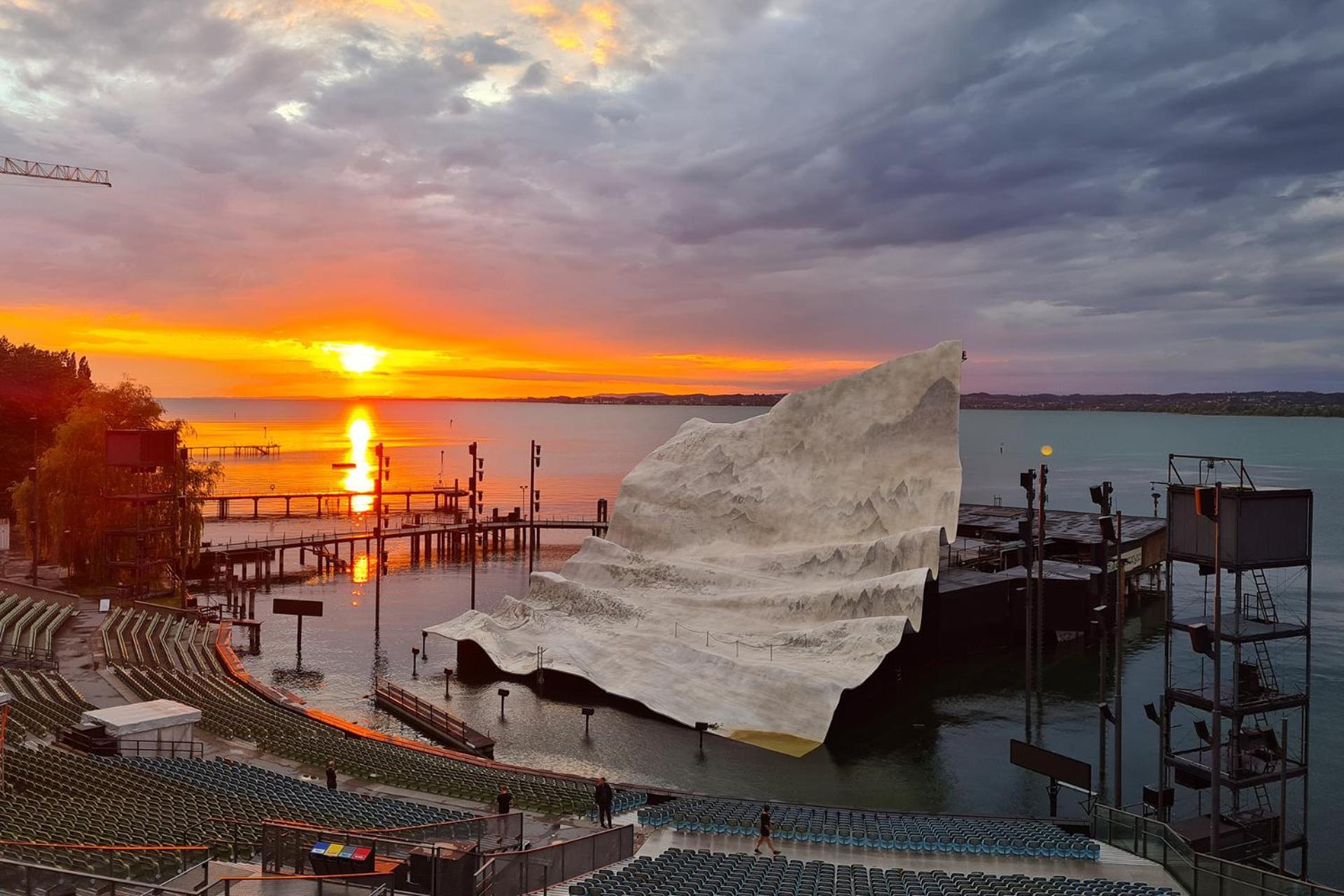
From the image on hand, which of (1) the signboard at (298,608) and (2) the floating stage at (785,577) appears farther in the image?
(1) the signboard at (298,608)

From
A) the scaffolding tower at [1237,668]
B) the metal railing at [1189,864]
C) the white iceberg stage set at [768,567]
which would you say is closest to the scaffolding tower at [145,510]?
the white iceberg stage set at [768,567]

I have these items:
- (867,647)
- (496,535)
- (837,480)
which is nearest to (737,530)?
(837,480)

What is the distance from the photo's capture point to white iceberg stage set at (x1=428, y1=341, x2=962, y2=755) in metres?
41.3

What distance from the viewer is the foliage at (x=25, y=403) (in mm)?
99062

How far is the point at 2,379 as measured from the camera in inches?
3979

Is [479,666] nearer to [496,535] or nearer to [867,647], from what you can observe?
[867,647]

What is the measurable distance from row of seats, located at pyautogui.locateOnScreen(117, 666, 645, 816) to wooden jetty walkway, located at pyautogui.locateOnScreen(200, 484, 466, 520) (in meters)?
65.0

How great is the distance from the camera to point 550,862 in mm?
17156

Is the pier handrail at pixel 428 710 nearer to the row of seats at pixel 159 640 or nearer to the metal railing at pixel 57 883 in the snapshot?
the row of seats at pixel 159 640

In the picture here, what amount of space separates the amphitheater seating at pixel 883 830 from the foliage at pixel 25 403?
309 feet

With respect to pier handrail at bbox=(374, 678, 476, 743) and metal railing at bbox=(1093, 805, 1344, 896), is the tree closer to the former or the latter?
pier handrail at bbox=(374, 678, 476, 743)

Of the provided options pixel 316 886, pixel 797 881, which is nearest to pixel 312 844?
pixel 316 886

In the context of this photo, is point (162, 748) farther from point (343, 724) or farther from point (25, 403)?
point (25, 403)

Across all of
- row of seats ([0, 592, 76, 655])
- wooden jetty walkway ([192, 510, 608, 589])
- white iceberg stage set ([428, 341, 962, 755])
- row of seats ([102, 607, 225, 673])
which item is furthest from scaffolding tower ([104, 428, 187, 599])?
white iceberg stage set ([428, 341, 962, 755])
